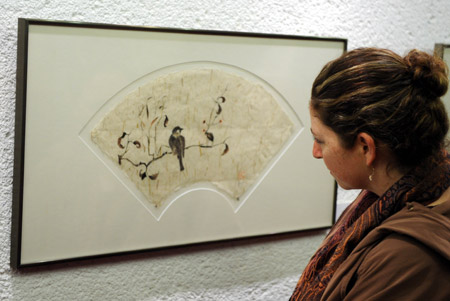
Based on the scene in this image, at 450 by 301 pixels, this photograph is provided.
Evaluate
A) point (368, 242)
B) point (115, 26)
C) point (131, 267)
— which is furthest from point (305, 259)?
point (115, 26)

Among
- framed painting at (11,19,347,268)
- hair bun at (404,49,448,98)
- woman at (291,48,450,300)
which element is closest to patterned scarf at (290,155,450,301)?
woman at (291,48,450,300)

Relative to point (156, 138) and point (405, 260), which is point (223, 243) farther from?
point (405, 260)

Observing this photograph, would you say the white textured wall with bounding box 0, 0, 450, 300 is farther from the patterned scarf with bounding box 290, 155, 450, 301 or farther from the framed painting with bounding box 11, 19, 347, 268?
the patterned scarf with bounding box 290, 155, 450, 301

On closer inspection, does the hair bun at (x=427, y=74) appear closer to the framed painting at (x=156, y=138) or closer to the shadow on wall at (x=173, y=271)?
the framed painting at (x=156, y=138)

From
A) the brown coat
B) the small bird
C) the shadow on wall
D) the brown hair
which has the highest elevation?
the brown hair

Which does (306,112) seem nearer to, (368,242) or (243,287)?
(243,287)

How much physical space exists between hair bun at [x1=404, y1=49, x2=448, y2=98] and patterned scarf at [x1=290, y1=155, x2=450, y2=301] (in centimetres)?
13

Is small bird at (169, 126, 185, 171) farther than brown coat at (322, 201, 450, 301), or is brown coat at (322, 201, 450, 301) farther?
small bird at (169, 126, 185, 171)

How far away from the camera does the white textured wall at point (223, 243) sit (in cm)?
118

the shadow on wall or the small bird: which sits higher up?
the small bird

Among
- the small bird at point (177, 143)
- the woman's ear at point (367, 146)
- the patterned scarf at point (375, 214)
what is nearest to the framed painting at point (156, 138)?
the small bird at point (177, 143)

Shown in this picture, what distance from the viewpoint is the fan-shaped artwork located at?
4.19 ft

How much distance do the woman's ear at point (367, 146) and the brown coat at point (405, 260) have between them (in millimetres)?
96

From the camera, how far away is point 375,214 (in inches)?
35.2
